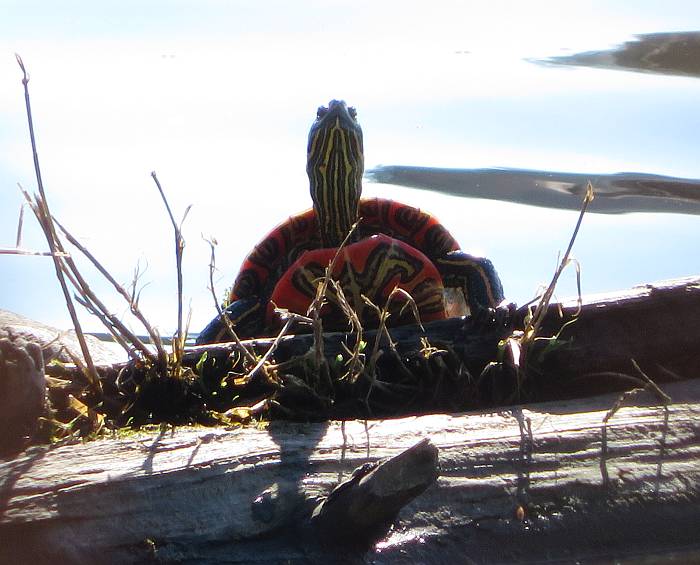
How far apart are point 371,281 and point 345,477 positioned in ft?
3.56

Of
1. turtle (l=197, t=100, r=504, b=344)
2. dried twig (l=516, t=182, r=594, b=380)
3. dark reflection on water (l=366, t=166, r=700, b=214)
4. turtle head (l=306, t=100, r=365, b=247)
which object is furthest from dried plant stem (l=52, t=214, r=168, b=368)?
dark reflection on water (l=366, t=166, r=700, b=214)

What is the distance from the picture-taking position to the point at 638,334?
183cm

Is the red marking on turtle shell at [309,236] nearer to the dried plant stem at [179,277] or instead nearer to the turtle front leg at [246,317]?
the turtle front leg at [246,317]

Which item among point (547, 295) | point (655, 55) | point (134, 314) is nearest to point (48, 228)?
point (134, 314)

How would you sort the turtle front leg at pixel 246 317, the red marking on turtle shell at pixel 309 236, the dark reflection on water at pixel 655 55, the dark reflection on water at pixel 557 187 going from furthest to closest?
the dark reflection on water at pixel 557 187 < the dark reflection on water at pixel 655 55 < the red marking on turtle shell at pixel 309 236 < the turtle front leg at pixel 246 317

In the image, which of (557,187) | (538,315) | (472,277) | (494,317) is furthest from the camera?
(557,187)

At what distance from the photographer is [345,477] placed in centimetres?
136

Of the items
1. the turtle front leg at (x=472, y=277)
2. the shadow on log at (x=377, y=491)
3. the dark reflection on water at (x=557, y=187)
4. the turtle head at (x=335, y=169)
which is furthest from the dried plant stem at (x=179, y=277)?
the dark reflection on water at (x=557, y=187)

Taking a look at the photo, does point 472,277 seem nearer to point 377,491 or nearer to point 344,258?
point 344,258

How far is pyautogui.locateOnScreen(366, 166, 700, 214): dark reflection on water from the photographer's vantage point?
487cm

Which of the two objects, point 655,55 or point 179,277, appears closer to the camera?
point 179,277

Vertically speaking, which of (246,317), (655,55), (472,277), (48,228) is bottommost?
(246,317)

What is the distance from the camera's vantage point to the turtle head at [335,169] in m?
2.85

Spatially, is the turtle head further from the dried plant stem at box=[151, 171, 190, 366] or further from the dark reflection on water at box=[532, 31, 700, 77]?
the dark reflection on water at box=[532, 31, 700, 77]
